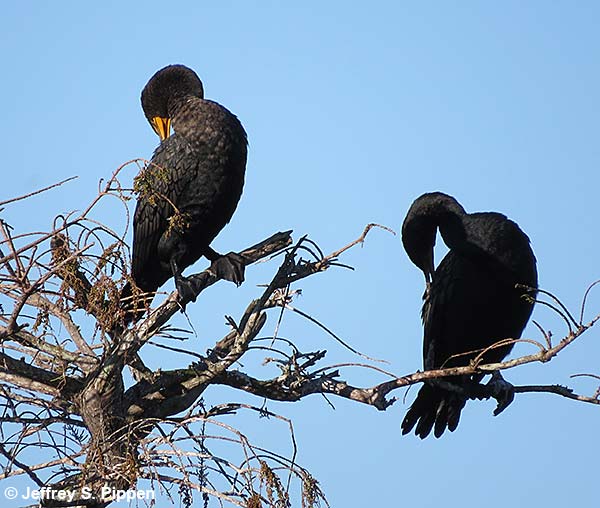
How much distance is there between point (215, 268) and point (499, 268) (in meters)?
1.74

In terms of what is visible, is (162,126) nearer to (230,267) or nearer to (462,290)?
(230,267)

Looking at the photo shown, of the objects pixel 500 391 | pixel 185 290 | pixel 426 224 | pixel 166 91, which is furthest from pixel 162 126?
pixel 500 391

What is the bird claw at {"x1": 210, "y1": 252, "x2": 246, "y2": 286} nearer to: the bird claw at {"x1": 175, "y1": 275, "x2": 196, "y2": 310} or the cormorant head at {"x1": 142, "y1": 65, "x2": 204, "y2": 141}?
the bird claw at {"x1": 175, "y1": 275, "x2": 196, "y2": 310}

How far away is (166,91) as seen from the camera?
19.4 ft

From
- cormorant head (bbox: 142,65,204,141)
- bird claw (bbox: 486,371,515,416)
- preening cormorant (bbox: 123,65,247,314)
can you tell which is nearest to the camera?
preening cormorant (bbox: 123,65,247,314)

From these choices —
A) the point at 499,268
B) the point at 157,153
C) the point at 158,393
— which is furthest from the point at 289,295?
the point at 499,268

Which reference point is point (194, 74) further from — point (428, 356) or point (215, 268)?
point (428, 356)

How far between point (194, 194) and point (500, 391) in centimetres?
191

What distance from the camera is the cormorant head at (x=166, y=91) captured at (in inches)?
230

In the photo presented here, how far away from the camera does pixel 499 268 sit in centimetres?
598

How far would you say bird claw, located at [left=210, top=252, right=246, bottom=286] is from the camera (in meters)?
5.12

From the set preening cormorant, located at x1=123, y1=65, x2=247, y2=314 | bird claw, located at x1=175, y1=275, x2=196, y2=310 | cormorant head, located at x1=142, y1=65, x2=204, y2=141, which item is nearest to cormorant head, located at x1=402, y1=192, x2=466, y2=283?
preening cormorant, located at x1=123, y1=65, x2=247, y2=314

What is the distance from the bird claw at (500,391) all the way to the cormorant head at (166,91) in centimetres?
222

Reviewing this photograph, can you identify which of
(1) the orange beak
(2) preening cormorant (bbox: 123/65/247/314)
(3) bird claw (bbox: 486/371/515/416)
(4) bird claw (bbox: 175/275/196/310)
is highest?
(1) the orange beak
